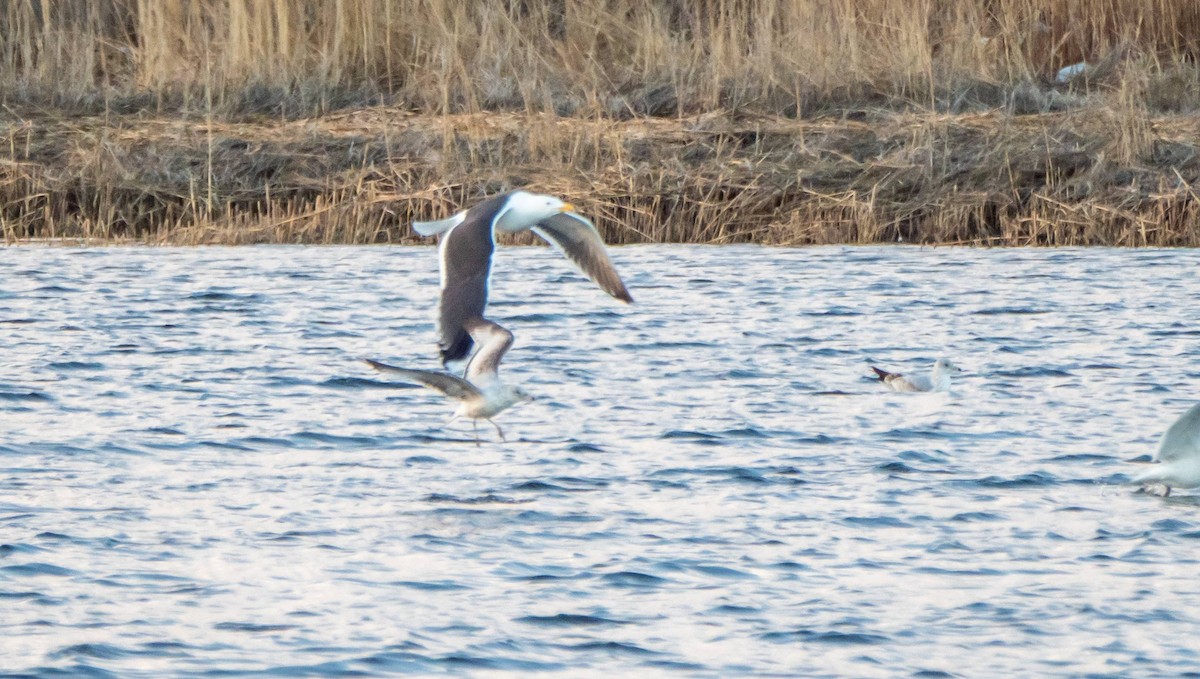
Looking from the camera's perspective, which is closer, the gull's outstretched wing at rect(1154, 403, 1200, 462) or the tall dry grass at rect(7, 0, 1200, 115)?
the gull's outstretched wing at rect(1154, 403, 1200, 462)

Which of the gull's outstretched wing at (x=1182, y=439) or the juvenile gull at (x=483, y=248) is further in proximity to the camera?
the juvenile gull at (x=483, y=248)

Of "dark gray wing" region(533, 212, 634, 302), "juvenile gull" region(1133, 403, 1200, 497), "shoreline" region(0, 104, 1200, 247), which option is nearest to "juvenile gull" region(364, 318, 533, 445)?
"dark gray wing" region(533, 212, 634, 302)

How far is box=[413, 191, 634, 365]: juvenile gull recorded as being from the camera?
22.8ft

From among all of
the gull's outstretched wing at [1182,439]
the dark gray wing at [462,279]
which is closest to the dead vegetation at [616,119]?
the dark gray wing at [462,279]

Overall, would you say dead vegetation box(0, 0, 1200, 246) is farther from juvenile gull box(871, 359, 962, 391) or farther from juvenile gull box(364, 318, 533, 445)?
juvenile gull box(364, 318, 533, 445)

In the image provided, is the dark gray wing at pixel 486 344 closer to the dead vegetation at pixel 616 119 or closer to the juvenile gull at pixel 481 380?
the juvenile gull at pixel 481 380

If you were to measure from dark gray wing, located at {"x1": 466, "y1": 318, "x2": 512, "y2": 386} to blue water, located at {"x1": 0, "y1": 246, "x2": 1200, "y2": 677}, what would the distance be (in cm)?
40

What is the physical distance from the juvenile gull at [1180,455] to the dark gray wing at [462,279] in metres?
2.30

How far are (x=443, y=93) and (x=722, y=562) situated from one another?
10.2 m

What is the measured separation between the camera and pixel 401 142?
1559 centimetres

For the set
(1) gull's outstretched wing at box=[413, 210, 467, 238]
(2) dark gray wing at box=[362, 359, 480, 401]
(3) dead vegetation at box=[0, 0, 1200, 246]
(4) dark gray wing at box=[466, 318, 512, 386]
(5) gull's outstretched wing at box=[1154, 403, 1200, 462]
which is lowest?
(5) gull's outstretched wing at box=[1154, 403, 1200, 462]

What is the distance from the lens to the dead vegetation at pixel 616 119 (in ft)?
47.9

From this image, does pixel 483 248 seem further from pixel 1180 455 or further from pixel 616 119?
pixel 616 119

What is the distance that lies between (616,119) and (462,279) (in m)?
9.23
